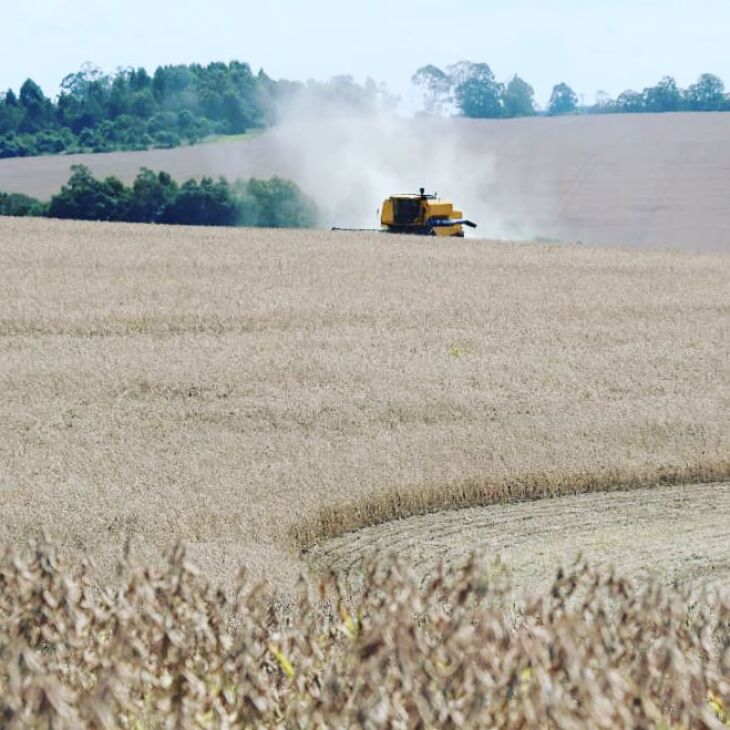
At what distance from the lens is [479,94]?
153000 mm

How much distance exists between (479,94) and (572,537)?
14323cm

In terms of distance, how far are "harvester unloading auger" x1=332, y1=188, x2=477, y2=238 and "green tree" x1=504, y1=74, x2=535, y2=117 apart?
10869 centimetres

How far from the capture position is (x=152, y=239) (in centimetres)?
3253

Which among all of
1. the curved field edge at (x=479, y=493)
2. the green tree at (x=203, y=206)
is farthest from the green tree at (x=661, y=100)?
the curved field edge at (x=479, y=493)

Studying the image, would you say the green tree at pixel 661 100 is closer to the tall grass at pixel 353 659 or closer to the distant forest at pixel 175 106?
the distant forest at pixel 175 106

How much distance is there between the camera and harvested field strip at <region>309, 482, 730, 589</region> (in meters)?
13.1

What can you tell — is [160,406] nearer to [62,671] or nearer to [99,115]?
[62,671]

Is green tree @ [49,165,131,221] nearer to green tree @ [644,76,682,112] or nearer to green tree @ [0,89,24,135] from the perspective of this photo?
green tree @ [0,89,24,135]

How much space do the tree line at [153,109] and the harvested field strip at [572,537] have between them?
6907cm

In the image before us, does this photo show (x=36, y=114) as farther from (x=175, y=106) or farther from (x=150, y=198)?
(x=150, y=198)

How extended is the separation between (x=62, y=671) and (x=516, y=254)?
27.2 meters

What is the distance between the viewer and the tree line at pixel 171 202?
5444cm

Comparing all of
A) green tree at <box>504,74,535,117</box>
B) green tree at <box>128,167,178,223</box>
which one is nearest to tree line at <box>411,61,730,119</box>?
green tree at <box>504,74,535,117</box>

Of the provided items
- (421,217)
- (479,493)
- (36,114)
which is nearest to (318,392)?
(479,493)
